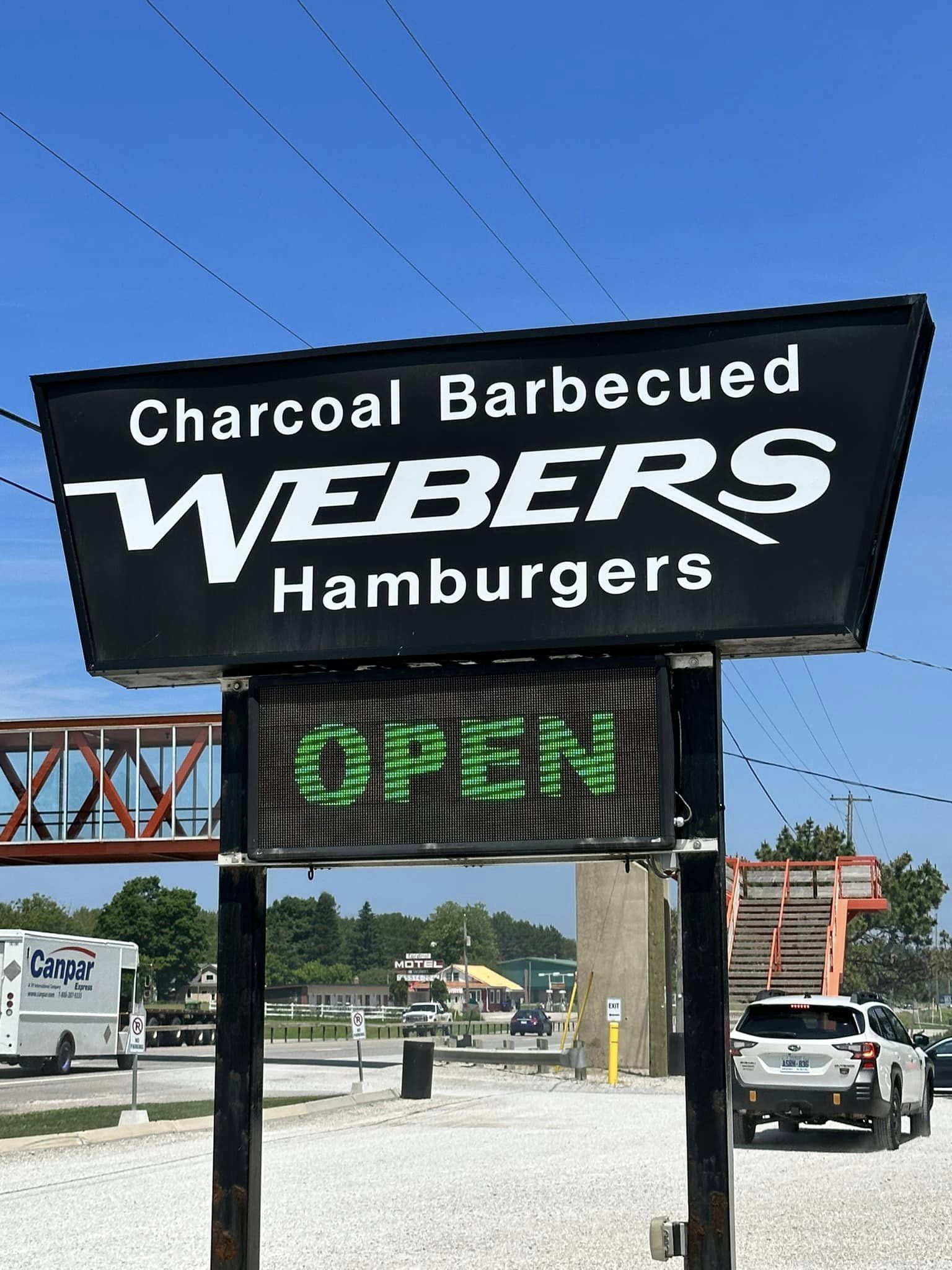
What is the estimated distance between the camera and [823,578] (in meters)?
6.86

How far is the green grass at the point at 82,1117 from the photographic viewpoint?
75.4ft

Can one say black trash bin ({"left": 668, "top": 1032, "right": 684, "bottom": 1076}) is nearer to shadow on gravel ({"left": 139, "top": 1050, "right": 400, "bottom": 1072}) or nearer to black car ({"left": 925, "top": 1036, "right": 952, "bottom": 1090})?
shadow on gravel ({"left": 139, "top": 1050, "right": 400, "bottom": 1072})

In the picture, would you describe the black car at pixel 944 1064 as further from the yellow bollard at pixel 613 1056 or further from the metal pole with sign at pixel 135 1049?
the metal pole with sign at pixel 135 1049

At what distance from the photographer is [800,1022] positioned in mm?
19453

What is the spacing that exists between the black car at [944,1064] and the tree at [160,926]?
425 ft

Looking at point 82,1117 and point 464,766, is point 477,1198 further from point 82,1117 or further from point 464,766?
point 82,1117

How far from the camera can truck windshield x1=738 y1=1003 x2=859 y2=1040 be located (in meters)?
19.2

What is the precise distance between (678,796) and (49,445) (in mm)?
3625

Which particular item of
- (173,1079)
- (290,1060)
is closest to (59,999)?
(173,1079)

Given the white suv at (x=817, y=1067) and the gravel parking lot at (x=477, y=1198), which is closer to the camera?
the gravel parking lot at (x=477, y=1198)

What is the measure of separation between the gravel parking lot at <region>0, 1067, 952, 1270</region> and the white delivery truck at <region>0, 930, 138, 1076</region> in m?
18.2

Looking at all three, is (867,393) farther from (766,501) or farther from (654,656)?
(654,656)

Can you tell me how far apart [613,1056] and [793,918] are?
5.43 meters

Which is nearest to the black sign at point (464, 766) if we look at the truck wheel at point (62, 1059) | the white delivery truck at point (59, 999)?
the white delivery truck at point (59, 999)
